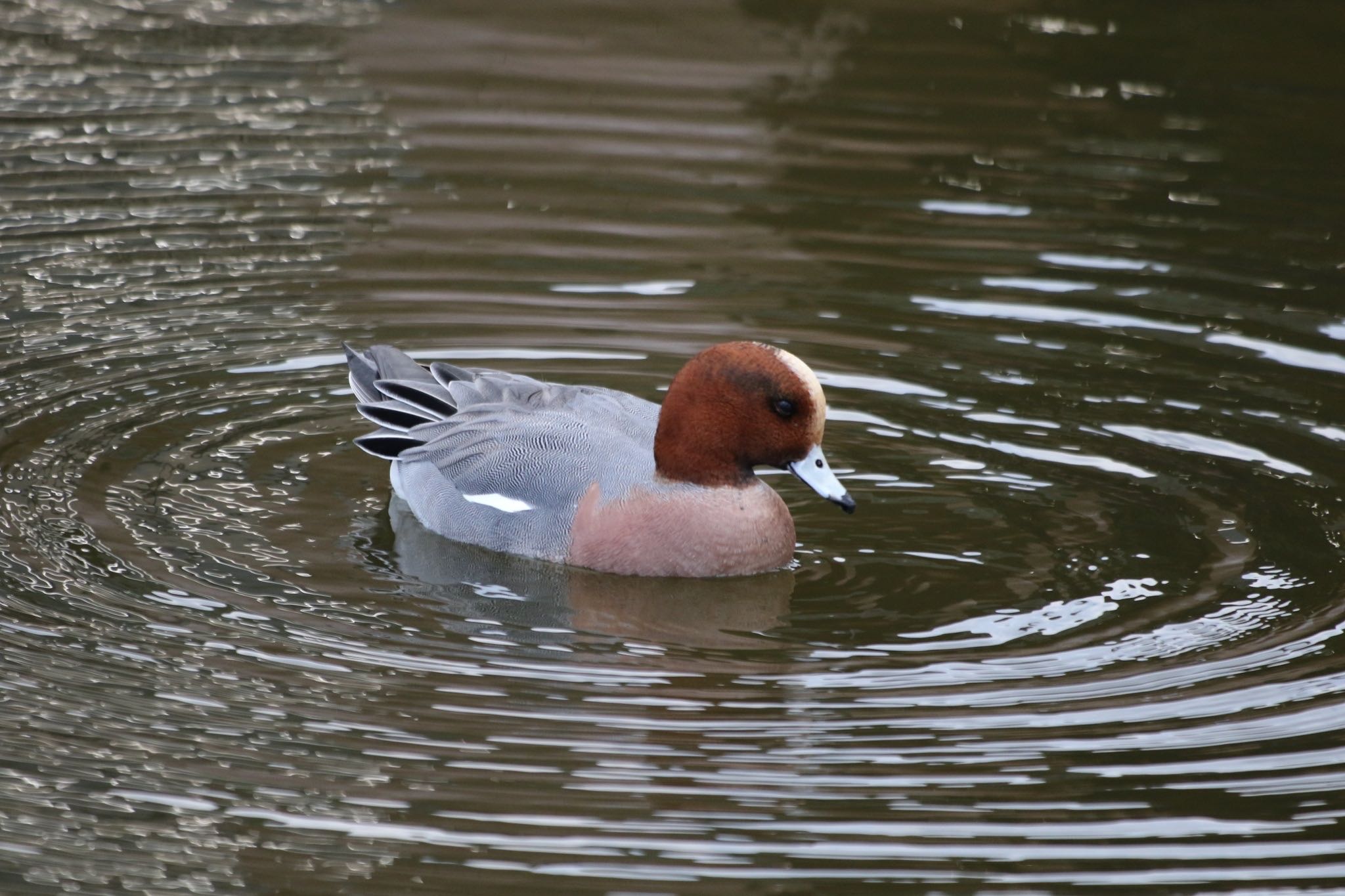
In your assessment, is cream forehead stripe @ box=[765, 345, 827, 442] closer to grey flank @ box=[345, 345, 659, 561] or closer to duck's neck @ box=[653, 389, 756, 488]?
duck's neck @ box=[653, 389, 756, 488]

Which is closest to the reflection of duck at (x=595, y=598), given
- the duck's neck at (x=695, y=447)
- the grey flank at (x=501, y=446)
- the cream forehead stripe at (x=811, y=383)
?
the grey flank at (x=501, y=446)

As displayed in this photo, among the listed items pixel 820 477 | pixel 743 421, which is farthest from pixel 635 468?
pixel 820 477

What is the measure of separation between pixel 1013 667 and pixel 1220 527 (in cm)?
157

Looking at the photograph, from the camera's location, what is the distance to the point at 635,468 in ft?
Result: 22.9

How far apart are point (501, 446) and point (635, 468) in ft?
1.82

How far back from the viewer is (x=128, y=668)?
5809 mm

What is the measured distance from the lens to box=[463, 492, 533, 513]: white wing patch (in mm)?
7074

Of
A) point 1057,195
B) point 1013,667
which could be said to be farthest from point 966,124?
point 1013,667

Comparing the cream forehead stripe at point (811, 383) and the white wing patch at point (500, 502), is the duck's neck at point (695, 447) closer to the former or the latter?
the cream forehead stripe at point (811, 383)

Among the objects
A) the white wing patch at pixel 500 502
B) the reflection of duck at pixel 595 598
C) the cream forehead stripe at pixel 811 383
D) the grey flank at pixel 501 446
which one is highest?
the cream forehead stripe at pixel 811 383

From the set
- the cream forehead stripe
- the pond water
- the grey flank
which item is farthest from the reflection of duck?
the cream forehead stripe

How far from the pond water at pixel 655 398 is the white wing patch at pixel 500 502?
0.73 ft

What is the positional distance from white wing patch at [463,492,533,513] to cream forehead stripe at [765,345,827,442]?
1.11m

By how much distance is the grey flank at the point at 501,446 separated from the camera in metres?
7.02
